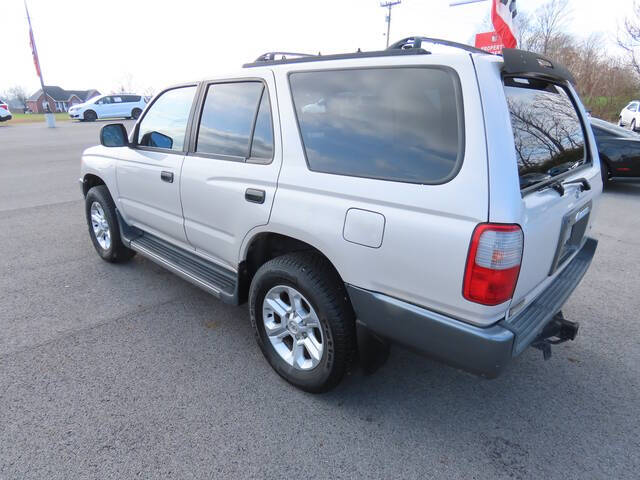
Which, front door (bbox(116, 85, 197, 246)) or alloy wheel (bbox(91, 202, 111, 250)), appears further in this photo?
alloy wheel (bbox(91, 202, 111, 250))

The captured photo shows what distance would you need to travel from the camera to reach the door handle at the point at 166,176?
318cm

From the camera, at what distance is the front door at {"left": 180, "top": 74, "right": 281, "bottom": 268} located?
2514 millimetres

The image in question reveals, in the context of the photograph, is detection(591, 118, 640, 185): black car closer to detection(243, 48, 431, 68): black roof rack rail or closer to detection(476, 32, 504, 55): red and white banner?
detection(476, 32, 504, 55): red and white banner

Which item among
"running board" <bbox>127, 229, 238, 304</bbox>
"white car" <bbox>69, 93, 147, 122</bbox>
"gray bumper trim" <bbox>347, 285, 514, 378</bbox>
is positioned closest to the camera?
"gray bumper trim" <bbox>347, 285, 514, 378</bbox>

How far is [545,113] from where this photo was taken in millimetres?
2428

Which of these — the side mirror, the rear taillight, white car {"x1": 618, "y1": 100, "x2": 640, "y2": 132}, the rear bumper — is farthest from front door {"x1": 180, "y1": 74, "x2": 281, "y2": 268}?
white car {"x1": 618, "y1": 100, "x2": 640, "y2": 132}

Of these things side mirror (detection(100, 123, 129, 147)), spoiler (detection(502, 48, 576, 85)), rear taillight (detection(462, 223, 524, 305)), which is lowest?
rear taillight (detection(462, 223, 524, 305))

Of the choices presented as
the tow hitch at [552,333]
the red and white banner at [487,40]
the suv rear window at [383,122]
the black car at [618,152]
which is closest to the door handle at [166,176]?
the suv rear window at [383,122]

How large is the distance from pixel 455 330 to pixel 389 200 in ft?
2.15

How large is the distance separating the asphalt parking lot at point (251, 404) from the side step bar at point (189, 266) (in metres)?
0.42

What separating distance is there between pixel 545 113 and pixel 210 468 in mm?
2656

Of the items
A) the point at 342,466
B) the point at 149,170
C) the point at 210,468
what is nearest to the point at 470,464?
the point at 342,466

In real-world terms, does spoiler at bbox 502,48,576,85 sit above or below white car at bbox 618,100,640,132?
above

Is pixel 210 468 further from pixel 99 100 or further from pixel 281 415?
pixel 99 100
